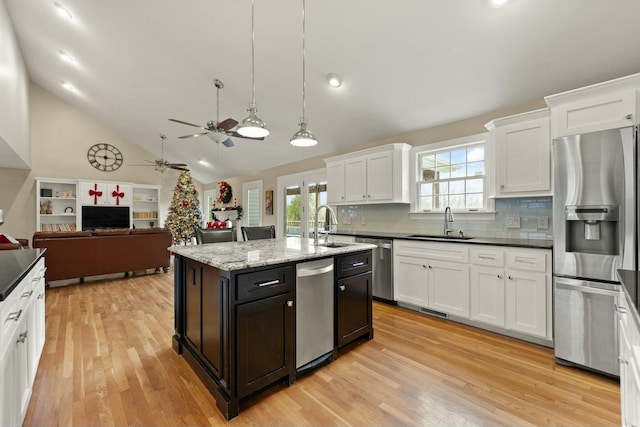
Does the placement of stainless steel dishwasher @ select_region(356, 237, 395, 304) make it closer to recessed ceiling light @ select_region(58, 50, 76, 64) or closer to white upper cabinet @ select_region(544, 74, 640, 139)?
white upper cabinet @ select_region(544, 74, 640, 139)

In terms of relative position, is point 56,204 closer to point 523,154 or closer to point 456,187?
point 456,187

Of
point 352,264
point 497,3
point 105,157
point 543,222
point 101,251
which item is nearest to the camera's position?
point 497,3

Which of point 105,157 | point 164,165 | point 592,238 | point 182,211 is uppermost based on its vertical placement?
point 105,157

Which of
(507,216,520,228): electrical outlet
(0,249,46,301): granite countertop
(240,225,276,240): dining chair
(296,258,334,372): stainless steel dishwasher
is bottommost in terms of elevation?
(296,258,334,372): stainless steel dishwasher

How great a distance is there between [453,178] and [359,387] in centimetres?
286

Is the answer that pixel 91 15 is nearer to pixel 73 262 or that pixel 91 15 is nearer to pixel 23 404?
pixel 73 262

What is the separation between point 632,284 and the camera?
45.6 inches

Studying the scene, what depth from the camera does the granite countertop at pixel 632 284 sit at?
963 mm

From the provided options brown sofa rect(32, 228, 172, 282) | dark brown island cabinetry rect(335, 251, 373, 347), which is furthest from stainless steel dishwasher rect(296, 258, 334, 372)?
brown sofa rect(32, 228, 172, 282)

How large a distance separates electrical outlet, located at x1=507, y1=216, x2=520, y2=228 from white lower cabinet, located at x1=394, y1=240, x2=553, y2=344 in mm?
633

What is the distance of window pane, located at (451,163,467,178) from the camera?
143 inches

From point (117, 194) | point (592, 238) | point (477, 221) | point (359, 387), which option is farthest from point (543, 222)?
point (117, 194)

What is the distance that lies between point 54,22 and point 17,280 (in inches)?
195

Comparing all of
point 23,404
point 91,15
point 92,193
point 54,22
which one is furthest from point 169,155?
point 23,404
